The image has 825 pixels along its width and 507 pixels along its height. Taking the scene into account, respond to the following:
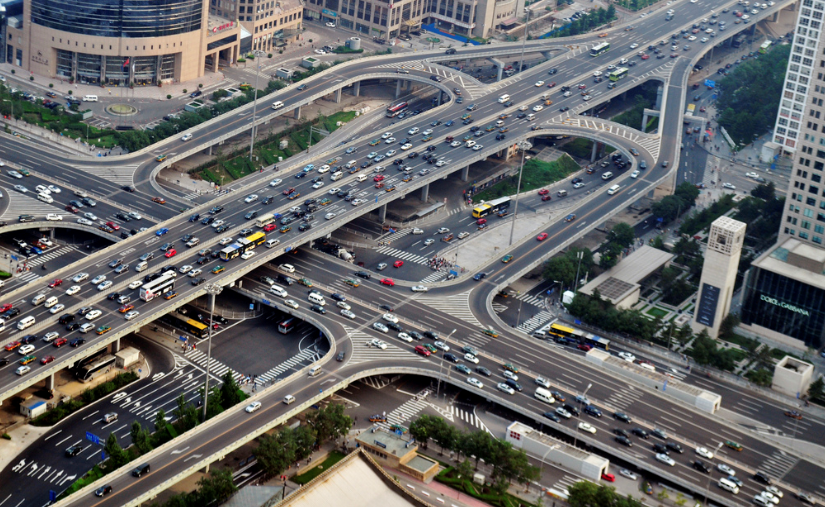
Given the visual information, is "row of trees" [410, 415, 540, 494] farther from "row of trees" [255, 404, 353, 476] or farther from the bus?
the bus

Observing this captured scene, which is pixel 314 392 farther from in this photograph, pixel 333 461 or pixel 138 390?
pixel 138 390

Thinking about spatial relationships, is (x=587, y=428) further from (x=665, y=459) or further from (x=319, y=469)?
(x=319, y=469)

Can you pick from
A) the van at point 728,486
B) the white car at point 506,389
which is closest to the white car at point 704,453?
the van at point 728,486

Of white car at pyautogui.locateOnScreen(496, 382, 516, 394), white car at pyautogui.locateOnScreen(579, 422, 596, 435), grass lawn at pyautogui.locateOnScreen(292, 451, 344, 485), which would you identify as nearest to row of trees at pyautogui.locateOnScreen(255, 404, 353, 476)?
grass lawn at pyautogui.locateOnScreen(292, 451, 344, 485)

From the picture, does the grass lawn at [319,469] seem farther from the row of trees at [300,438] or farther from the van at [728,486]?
the van at [728,486]

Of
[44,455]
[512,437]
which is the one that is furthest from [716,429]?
[44,455]

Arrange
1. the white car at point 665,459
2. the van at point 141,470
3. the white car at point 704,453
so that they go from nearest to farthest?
the van at point 141,470 → the white car at point 665,459 → the white car at point 704,453
